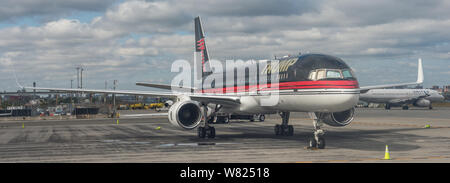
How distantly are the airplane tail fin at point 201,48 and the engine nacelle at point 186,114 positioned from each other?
914 cm

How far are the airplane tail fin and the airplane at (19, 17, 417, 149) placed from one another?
3.07 m

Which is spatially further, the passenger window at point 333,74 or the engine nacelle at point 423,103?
the engine nacelle at point 423,103

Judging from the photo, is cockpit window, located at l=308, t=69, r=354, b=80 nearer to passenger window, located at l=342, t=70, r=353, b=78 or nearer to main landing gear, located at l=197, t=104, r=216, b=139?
passenger window, located at l=342, t=70, r=353, b=78

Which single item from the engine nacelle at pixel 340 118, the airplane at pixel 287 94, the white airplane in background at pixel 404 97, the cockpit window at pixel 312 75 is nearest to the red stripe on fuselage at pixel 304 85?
the airplane at pixel 287 94

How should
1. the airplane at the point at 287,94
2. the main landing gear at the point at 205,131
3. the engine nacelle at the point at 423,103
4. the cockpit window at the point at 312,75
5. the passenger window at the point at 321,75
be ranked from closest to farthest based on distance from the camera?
the airplane at the point at 287,94, the passenger window at the point at 321,75, the cockpit window at the point at 312,75, the main landing gear at the point at 205,131, the engine nacelle at the point at 423,103

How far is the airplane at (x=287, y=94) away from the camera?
1753 cm

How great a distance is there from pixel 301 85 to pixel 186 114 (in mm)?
7677

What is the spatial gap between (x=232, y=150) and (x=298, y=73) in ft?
15.4

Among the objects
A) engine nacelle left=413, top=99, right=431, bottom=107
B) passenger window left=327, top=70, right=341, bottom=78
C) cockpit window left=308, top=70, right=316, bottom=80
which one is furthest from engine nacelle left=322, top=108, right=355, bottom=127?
engine nacelle left=413, top=99, right=431, bottom=107

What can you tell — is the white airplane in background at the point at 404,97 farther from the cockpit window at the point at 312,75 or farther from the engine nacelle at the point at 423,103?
the cockpit window at the point at 312,75

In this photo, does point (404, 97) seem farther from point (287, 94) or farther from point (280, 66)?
point (287, 94)
